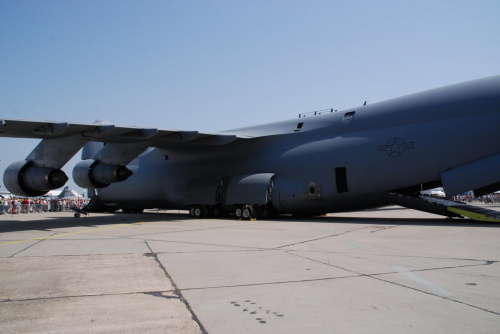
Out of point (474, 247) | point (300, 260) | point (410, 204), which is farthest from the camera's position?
point (410, 204)

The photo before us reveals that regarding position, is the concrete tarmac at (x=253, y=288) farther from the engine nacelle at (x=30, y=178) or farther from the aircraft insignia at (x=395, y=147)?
the engine nacelle at (x=30, y=178)

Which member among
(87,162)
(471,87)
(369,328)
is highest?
(471,87)

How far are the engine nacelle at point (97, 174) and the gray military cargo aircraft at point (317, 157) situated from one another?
46mm

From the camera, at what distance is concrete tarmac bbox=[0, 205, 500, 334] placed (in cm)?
351

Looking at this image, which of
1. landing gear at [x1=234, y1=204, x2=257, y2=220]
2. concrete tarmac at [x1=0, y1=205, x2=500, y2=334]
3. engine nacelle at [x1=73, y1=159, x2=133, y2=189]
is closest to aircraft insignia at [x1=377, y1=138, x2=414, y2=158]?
landing gear at [x1=234, y1=204, x2=257, y2=220]

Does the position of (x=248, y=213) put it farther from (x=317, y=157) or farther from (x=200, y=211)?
(x=317, y=157)

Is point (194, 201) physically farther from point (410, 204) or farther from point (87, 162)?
point (410, 204)

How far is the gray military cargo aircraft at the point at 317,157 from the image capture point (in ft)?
44.3

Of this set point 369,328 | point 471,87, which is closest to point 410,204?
point 471,87

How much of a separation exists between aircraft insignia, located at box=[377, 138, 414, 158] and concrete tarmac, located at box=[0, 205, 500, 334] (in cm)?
650

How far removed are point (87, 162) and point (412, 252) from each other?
15.7m

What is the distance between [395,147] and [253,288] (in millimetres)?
11345

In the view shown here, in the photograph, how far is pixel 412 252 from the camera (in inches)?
293

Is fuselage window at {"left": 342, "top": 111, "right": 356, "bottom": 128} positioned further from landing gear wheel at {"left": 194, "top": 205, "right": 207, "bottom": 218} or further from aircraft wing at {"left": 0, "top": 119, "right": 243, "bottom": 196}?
landing gear wheel at {"left": 194, "top": 205, "right": 207, "bottom": 218}
